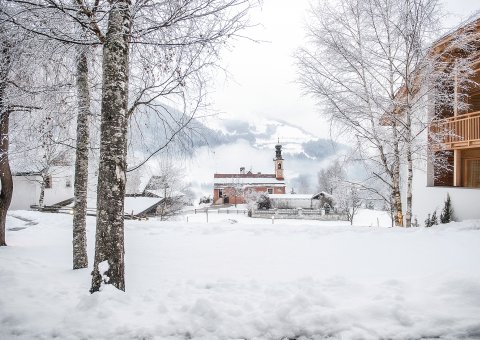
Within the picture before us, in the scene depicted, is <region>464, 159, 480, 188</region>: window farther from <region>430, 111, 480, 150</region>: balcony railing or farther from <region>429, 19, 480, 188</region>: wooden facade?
<region>430, 111, 480, 150</region>: balcony railing

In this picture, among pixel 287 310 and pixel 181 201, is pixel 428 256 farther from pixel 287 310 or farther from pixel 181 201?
pixel 181 201

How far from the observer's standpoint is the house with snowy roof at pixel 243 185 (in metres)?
60.9

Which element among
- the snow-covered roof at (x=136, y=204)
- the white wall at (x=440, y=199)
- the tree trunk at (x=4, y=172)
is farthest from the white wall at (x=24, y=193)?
the white wall at (x=440, y=199)

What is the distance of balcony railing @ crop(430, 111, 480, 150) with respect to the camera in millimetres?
11245

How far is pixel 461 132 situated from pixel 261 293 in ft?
40.7

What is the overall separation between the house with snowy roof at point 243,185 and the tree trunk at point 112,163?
54.5m

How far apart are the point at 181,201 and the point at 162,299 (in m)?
37.7

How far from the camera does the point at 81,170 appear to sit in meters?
6.01

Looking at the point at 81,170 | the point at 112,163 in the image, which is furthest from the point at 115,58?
the point at 81,170

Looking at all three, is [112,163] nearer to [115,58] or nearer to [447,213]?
[115,58]

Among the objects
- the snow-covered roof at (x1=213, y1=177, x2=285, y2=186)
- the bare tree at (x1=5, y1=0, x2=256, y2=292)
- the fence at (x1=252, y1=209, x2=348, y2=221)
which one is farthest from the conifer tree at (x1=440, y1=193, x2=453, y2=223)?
the snow-covered roof at (x1=213, y1=177, x2=285, y2=186)

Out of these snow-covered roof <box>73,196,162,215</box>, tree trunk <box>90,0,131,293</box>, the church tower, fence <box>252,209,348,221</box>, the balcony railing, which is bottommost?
fence <box>252,209,348,221</box>

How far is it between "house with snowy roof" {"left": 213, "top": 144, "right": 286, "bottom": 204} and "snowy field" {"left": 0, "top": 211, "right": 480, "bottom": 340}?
51373mm

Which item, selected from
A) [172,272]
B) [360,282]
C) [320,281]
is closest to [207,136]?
[172,272]
